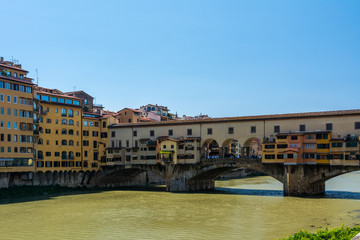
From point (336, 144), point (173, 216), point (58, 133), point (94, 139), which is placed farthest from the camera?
point (94, 139)

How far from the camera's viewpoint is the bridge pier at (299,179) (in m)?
51.8

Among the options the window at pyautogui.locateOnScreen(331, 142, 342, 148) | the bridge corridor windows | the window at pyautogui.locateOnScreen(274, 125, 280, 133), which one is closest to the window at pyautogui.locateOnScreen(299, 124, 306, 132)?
the bridge corridor windows

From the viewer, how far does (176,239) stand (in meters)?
29.0

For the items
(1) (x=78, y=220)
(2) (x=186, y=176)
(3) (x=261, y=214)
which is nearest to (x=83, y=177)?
(2) (x=186, y=176)

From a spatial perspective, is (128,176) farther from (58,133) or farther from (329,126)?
(329,126)

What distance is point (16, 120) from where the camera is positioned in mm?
56844

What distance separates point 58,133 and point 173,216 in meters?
33.3

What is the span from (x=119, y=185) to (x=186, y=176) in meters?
18.7

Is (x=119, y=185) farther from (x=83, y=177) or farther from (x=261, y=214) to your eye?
(x=261, y=214)

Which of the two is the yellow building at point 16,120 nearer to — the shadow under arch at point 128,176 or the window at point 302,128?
the shadow under arch at point 128,176

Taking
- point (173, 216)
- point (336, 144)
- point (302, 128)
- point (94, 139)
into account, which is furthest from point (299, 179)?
point (94, 139)

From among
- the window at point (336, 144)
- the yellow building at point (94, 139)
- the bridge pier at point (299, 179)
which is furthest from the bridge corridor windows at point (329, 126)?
the yellow building at point (94, 139)

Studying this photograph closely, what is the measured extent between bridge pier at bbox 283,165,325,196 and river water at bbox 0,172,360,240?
Result: 2.03 meters

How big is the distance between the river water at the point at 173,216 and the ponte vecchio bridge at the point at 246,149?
415cm
